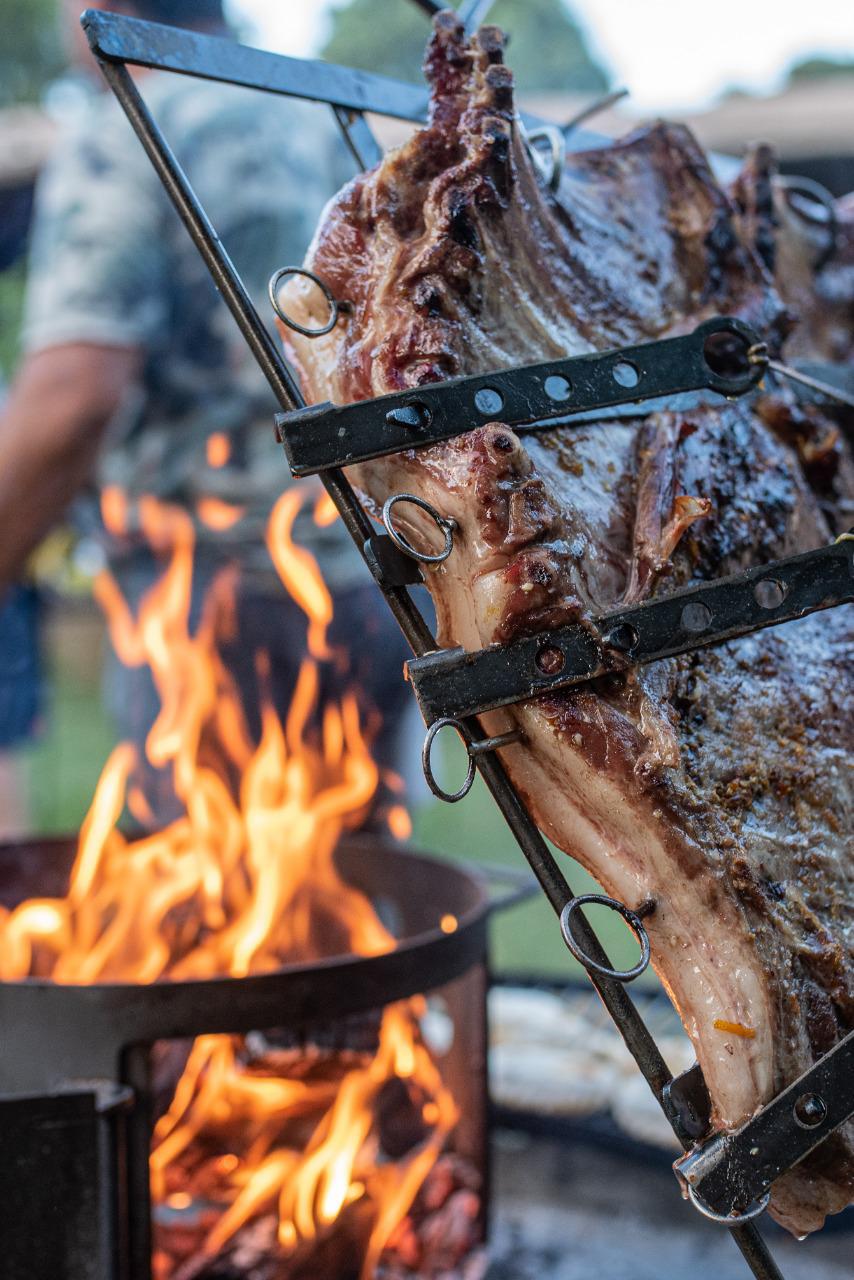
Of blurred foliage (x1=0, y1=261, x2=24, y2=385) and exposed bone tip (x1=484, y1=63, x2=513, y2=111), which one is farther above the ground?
blurred foliage (x1=0, y1=261, x2=24, y2=385)

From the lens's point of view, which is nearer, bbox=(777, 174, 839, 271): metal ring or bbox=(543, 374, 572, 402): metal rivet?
bbox=(543, 374, 572, 402): metal rivet

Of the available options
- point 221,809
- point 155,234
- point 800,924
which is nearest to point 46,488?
point 155,234

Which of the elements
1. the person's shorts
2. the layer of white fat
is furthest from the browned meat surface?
the person's shorts

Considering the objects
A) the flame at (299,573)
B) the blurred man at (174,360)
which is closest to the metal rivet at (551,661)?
the flame at (299,573)

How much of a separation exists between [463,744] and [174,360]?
7.16 ft

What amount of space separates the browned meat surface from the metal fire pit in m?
0.66

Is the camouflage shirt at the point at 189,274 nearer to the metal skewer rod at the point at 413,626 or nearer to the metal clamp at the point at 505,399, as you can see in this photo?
the metal skewer rod at the point at 413,626

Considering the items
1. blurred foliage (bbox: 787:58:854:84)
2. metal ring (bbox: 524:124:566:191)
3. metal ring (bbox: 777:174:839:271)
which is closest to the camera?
metal ring (bbox: 524:124:566:191)

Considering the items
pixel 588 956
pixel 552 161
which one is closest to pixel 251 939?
pixel 588 956

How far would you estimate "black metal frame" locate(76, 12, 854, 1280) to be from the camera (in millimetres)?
1165

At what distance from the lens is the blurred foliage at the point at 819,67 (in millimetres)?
12680

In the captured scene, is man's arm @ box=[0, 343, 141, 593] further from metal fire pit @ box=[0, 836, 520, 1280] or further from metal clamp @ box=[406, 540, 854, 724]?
metal clamp @ box=[406, 540, 854, 724]

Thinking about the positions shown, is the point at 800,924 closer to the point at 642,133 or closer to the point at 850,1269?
the point at 642,133

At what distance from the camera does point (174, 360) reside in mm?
3027
